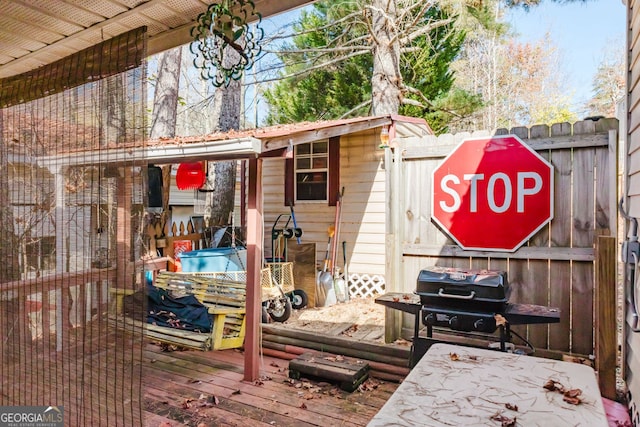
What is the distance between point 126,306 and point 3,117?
1691 millimetres

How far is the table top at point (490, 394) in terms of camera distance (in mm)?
1357

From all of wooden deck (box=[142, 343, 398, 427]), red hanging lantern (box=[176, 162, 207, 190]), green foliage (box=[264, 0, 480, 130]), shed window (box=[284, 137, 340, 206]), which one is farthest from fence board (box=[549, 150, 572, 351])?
green foliage (box=[264, 0, 480, 130])

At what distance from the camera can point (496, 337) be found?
3.53 metres

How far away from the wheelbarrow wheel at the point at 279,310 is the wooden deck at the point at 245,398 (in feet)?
3.89

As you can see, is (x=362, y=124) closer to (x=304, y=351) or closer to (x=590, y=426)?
(x=304, y=351)

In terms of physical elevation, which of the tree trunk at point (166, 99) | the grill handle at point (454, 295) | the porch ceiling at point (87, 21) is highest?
the tree trunk at point (166, 99)

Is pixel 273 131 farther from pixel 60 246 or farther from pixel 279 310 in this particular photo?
pixel 279 310

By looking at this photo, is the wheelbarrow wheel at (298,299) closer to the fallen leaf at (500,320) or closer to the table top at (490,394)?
the fallen leaf at (500,320)

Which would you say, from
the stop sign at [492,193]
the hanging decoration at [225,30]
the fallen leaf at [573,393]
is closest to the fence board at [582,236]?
the stop sign at [492,193]

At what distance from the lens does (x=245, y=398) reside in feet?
10.5

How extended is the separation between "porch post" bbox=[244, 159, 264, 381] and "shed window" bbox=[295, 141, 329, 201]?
323cm

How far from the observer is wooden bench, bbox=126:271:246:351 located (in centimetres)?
392

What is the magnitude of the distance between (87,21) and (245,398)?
2807 millimetres

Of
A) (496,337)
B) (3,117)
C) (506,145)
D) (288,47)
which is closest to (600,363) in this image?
(496,337)
